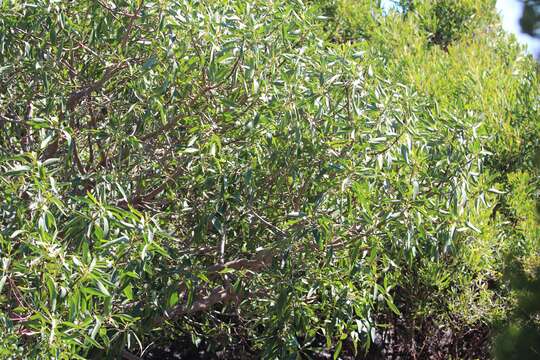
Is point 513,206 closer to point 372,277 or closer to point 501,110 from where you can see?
point 501,110

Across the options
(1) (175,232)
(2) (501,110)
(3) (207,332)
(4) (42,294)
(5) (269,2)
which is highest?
(5) (269,2)

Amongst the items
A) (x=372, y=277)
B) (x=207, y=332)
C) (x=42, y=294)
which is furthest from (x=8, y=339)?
(x=207, y=332)

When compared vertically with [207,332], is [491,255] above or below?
above

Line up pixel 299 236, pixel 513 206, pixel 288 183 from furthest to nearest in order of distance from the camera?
pixel 513 206
pixel 288 183
pixel 299 236

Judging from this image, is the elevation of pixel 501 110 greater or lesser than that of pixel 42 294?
greater

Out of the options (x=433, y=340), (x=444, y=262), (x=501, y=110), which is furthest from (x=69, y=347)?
(x=501, y=110)

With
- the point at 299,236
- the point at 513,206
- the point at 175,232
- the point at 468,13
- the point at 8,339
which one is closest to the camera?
the point at 8,339

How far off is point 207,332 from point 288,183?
1677 millimetres

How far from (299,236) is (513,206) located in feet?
7.50

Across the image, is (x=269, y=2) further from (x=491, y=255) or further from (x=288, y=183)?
(x=491, y=255)

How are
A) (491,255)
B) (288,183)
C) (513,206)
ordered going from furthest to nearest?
1. (513,206)
2. (491,255)
3. (288,183)

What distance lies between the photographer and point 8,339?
384cm

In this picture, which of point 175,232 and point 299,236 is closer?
point 299,236

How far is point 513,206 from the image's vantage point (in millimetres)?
6387
